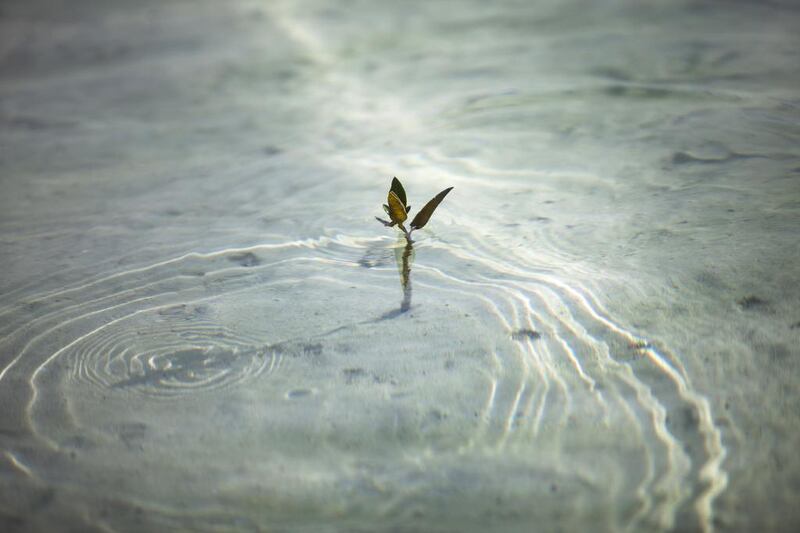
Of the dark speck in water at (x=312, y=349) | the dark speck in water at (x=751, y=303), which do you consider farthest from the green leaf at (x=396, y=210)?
the dark speck in water at (x=751, y=303)

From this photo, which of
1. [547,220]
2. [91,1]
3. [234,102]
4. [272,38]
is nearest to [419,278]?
[547,220]

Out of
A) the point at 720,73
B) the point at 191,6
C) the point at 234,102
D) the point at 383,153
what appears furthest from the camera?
the point at 191,6

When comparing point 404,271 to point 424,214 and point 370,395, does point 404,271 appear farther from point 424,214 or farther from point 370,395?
point 370,395

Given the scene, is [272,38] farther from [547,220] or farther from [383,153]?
[547,220]

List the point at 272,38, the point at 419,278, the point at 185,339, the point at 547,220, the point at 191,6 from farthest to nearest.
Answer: the point at 191,6 < the point at 272,38 < the point at 547,220 < the point at 419,278 < the point at 185,339

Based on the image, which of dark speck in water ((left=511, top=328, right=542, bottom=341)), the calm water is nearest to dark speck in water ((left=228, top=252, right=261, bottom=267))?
the calm water

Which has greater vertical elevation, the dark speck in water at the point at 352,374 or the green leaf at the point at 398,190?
the green leaf at the point at 398,190

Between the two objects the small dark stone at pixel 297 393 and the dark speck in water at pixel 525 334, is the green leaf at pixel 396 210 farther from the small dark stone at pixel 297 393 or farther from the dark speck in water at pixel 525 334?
the small dark stone at pixel 297 393

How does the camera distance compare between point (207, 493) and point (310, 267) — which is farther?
point (310, 267)

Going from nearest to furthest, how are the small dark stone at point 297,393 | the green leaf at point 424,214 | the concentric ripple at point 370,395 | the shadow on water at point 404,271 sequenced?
the concentric ripple at point 370,395
the small dark stone at point 297,393
the shadow on water at point 404,271
the green leaf at point 424,214
